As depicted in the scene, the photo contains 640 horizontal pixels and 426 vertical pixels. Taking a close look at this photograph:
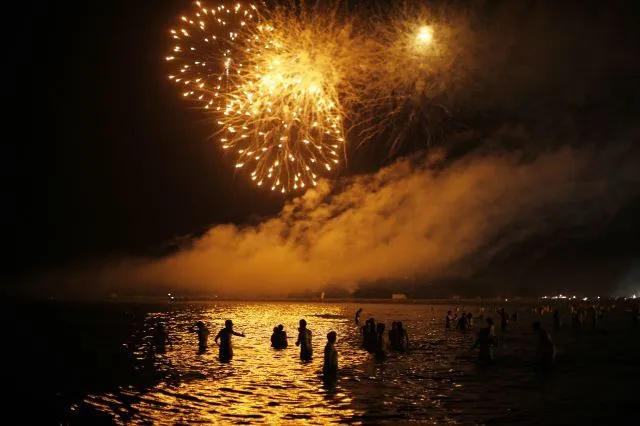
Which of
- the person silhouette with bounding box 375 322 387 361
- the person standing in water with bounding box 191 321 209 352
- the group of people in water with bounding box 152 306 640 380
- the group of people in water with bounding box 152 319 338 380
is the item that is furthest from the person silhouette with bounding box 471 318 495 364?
the person standing in water with bounding box 191 321 209 352

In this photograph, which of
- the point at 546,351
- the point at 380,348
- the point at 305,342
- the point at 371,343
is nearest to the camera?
the point at 546,351

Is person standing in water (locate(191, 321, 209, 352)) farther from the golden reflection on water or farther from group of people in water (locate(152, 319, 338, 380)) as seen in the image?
the golden reflection on water

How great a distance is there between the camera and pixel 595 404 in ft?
42.9

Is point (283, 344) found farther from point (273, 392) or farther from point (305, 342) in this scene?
point (273, 392)

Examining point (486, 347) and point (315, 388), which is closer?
point (315, 388)

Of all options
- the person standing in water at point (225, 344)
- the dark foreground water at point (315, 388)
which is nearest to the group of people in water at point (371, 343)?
the person standing in water at point (225, 344)

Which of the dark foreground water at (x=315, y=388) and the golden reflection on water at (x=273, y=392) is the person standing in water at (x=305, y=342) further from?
the dark foreground water at (x=315, y=388)

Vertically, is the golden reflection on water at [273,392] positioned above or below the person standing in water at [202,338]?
below

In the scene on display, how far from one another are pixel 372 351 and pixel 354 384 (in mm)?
7684

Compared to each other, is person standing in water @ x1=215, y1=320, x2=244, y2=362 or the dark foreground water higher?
person standing in water @ x1=215, y1=320, x2=244, y2=362

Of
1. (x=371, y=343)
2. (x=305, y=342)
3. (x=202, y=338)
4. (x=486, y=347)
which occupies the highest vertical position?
(x=305, y=342)

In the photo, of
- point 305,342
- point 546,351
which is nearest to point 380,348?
point 305,342

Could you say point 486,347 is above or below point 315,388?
above

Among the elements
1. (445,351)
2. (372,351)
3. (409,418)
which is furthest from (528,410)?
(445,351)
